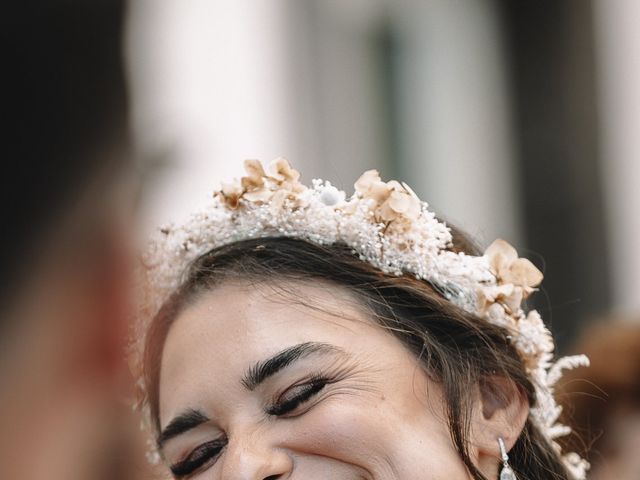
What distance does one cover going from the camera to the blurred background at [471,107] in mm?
8086

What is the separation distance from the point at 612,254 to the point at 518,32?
83.6 inches

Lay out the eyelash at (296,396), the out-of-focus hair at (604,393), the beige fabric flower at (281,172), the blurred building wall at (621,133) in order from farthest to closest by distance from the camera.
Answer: the blurred building wall at (621,133)
the out-of-focus hair at (604,393)
the beige fabric flower at (281,172)
the eyelash at (296,396)

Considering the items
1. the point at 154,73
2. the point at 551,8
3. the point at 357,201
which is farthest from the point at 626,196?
the point at 154,73

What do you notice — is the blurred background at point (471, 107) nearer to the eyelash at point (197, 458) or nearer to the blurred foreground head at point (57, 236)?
the eyelash at point (197, 458)

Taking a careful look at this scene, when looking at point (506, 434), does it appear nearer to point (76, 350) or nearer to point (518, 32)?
point (76, 350)

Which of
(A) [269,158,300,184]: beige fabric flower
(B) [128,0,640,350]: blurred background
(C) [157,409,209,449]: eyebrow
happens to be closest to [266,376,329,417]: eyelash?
(C) [157,409,209,449]: eyebrow

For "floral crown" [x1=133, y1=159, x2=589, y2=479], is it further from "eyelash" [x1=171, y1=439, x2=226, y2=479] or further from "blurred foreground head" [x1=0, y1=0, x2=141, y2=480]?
"blurred foreground head" [x1=0, y1=0, x2=141, y2=480]

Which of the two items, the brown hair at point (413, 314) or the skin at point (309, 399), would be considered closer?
the skin at point (309, 399)

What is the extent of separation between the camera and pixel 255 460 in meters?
2.43

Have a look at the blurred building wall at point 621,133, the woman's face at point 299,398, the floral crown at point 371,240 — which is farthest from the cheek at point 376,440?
the blurred building wall at point 621,133

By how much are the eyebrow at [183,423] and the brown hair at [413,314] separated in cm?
32

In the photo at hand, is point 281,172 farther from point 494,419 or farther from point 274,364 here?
point 494,419

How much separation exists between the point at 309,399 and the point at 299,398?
0.03 meters

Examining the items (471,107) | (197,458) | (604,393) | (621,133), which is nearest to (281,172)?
(197,458)
